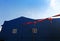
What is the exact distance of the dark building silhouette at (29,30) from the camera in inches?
733

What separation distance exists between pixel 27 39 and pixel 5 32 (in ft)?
16.1

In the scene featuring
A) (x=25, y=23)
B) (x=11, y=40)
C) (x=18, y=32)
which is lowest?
(x=11, y=40)

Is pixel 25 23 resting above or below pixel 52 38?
above

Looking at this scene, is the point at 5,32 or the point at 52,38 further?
the point at 5,32

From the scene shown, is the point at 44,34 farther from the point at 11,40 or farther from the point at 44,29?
the point at 11,40

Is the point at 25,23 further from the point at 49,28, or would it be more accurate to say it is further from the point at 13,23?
the point at 49,28

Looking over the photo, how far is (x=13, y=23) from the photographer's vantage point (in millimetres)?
21000

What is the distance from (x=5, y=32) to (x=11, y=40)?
219 centimetres

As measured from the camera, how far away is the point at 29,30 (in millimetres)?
19688

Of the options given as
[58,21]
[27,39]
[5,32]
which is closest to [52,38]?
[58,21]

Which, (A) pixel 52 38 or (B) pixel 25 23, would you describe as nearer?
(A) pixel 52 38

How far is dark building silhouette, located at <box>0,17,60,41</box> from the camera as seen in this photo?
61.1 ft

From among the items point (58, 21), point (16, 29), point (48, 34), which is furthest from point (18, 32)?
point (58, 21)

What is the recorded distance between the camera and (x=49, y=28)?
62.4 feet
